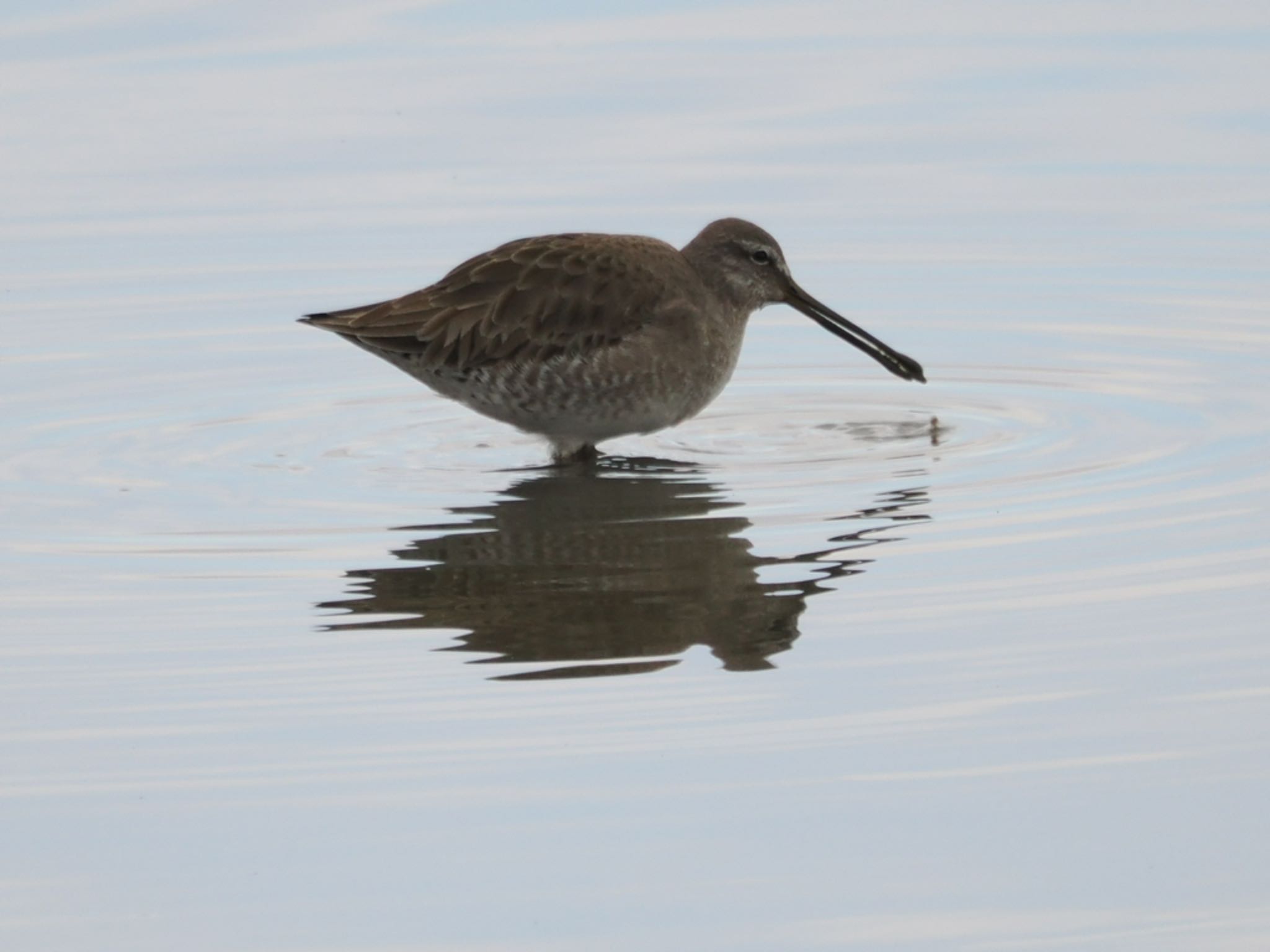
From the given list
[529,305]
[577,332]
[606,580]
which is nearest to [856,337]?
[577,332]

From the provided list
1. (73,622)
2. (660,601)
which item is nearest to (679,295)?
(660,601)

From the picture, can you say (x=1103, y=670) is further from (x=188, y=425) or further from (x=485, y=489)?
(x=188, y=425)

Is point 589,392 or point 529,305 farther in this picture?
point 529,305

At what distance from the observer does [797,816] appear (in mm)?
6348

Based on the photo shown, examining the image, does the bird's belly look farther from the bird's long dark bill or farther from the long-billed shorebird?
the bird's long dark bill

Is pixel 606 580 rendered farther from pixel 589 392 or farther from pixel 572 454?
pixel 572 454

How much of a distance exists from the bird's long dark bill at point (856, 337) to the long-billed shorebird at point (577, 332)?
0.03m

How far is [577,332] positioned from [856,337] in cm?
167

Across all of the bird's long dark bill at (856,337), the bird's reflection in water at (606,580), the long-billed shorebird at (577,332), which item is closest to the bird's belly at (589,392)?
the long-billed shorebird at (577,332)

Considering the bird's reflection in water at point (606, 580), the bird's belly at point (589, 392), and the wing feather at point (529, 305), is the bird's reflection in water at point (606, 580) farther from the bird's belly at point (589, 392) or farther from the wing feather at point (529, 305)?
the wing feather at point (529, 305)

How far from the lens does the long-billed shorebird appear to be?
36.1 feet

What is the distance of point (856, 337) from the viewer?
12.1 metres

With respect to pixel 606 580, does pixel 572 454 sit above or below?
above

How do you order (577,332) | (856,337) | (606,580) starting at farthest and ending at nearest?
1. (856,337)
2. (577,332)
3. (606,580)
